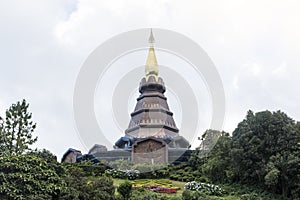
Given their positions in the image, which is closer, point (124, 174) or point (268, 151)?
point (268, 151)

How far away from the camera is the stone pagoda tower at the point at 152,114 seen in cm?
4413

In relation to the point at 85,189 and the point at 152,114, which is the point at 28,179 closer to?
the point at 85,189

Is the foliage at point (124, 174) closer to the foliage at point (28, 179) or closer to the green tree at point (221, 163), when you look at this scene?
the green tree at point (221, 163)

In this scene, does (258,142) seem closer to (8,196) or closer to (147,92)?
(8,196)

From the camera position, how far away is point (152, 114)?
47.4m

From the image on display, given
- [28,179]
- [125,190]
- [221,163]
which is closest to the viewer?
[28,179]

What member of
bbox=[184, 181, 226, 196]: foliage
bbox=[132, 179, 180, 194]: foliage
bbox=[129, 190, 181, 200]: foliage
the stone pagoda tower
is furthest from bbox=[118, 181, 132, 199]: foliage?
the stone pagoda tower

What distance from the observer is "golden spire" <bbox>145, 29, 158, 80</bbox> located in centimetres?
5116

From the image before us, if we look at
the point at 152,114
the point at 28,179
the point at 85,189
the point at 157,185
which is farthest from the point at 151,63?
the point at 28,179

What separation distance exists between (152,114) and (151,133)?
325cm

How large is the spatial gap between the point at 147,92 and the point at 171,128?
6098 mm

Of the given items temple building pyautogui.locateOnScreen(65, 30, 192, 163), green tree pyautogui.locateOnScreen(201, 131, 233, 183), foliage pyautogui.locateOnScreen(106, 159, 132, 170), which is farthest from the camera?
temple building pyautogui.locateOnScreen(65, 30, 192, 163)

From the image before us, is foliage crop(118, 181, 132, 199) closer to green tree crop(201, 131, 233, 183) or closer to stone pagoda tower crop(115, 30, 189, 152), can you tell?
green tree crop(201, 131, 233, 183)

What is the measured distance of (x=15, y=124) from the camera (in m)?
Result: 25.2
